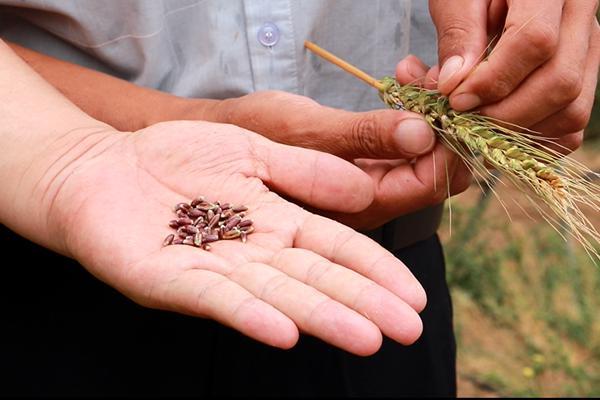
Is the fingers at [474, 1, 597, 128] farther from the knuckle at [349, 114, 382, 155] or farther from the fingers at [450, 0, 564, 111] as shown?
the knuckle at [349, 114, 382, 155]

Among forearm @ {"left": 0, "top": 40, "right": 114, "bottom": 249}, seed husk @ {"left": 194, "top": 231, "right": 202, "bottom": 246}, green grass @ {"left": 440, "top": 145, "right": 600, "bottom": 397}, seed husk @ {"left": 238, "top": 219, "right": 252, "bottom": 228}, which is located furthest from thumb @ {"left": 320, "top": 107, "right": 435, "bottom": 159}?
green grass @ {"left": 440, "top": 145, "right": 600, "bottom": 397}

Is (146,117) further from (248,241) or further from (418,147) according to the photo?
(418,147)

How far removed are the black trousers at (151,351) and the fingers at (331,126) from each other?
41 centimetres

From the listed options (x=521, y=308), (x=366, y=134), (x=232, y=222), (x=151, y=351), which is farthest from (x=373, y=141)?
(x=521, y=308)

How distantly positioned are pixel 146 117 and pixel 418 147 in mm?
695

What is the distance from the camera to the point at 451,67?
1.84 metres

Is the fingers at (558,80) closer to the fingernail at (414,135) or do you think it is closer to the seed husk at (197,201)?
the fingernail at (414,135)

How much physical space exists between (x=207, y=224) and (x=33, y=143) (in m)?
0.44

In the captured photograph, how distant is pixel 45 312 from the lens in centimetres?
212

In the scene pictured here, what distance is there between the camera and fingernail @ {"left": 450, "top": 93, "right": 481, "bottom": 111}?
186cm

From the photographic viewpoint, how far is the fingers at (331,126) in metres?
1.87

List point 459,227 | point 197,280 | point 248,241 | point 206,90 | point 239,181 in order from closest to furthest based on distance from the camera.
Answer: point 197,280 < point 248,241 < point 239,181 < point 206,90 < point 459,227

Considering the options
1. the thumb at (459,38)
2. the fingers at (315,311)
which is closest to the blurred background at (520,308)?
the thumb at (459,38)

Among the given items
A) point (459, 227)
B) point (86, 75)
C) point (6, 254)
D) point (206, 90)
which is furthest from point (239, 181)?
point (459, 227)
